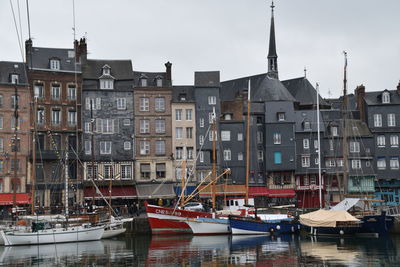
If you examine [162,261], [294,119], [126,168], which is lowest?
[162,261]

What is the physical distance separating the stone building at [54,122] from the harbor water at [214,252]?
12700mm

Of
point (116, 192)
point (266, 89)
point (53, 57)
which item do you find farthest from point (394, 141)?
point (53, 57)

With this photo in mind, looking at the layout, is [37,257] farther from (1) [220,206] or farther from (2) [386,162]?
(2) [386,162]

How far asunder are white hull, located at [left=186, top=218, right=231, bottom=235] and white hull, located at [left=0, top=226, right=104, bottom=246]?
7.70m

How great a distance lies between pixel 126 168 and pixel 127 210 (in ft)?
21.9

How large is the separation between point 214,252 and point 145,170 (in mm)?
25993

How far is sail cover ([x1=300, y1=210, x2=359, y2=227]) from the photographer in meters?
48.7

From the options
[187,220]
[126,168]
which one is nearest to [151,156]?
[126,168]

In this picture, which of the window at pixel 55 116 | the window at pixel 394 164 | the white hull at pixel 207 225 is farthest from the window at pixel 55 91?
the window at pixel 394 164

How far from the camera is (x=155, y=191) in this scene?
63.6m

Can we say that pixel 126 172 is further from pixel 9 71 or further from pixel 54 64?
pixel 9 71

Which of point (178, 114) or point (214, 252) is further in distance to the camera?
point (178, 114)

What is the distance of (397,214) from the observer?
51.4 metres

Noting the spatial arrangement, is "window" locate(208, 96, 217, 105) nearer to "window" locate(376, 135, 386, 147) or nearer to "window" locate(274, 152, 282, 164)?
"window" locate(274, 152, 282, 164)
